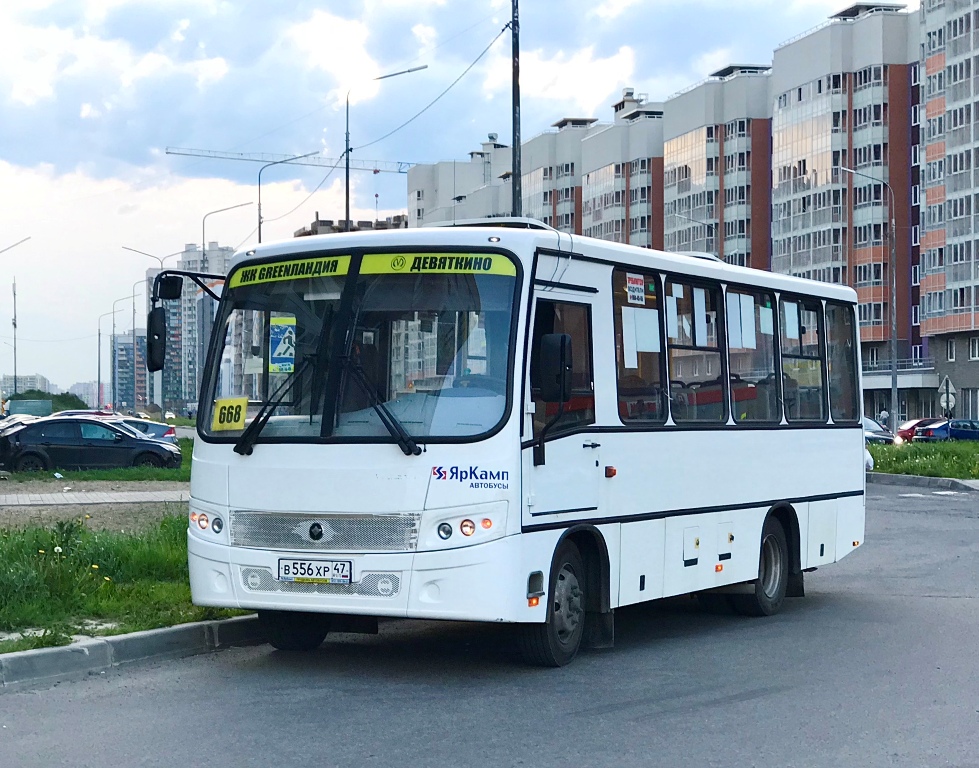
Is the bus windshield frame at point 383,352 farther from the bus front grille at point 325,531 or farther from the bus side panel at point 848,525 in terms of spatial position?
the bus side panel at point 848,525

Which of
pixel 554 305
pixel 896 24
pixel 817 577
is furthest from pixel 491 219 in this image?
pixel 896 24

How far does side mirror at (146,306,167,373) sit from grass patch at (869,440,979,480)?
27.6 m

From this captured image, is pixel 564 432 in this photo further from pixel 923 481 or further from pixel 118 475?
pixel 923 481

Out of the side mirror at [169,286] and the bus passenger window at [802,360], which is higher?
the side mirror at [169,286]

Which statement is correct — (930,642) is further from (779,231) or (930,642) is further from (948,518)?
(779,231)

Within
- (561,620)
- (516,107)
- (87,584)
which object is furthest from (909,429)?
(561,620)

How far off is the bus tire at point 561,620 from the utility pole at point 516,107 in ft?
45.2

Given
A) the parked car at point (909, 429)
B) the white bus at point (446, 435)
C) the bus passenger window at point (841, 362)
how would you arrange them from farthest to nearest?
the parked car at point (909, 429) < the bus passenger window at point (841, 362) < the white bus at point (446, 435)

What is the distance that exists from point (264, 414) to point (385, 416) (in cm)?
86

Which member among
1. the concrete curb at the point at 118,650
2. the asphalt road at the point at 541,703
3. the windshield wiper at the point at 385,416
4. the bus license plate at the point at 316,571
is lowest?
the asphalt road at the point at 541,703

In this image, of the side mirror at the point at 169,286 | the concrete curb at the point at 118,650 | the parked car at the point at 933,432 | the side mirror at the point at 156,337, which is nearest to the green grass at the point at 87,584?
the concrete curb at the point at 118,650

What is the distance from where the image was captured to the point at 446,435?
9.11 meters

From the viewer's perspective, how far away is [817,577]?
54.0ft

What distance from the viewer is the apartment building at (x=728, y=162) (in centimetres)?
10931
